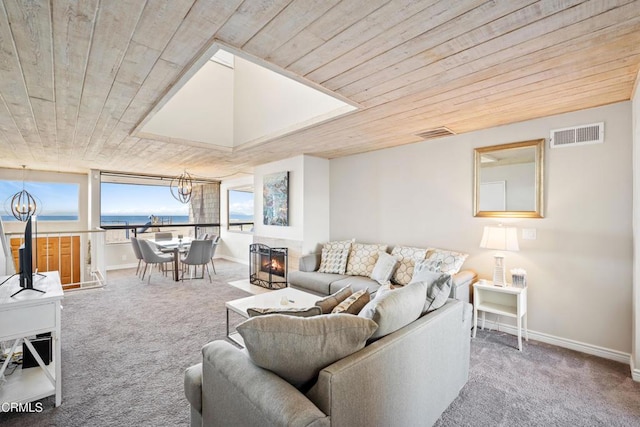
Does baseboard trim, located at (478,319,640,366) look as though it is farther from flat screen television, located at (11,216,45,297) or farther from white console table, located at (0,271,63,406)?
flat screen television, located at (11,216,45,297)

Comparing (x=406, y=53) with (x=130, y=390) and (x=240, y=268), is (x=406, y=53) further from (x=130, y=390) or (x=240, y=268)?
(x=240, y=268)

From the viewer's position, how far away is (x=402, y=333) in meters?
1.51

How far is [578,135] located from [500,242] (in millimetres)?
1259

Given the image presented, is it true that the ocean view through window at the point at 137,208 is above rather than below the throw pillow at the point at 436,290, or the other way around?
above

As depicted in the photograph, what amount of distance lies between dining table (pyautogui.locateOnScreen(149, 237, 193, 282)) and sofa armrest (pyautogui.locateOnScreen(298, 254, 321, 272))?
109 inches

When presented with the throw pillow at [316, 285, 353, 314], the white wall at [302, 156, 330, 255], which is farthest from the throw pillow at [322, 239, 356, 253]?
the throw pillow at [316, 285, 353, 314]

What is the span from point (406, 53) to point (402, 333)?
5.40 feet

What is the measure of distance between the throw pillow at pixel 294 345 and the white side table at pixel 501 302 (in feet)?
7.92

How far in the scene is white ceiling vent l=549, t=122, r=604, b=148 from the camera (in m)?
2.71

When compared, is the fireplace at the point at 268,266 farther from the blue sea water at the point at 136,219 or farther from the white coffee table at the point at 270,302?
the blue sea water at the point at 136,219

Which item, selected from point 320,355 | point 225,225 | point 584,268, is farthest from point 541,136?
point 225,225

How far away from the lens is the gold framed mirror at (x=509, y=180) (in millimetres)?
3051

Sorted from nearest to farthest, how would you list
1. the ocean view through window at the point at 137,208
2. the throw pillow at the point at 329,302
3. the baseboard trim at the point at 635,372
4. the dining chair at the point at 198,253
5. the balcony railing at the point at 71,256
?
1. the throw pillow at the point at 329,302
2. the baseboard trim at the point at 635,372
3. the dining chair at the point at 198,253
4. the balcony railing at the point at 71,256
5. the ocean view through window at the point at 137,208

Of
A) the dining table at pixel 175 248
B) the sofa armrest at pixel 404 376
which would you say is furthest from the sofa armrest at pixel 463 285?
the dining table at pixel 175 248
